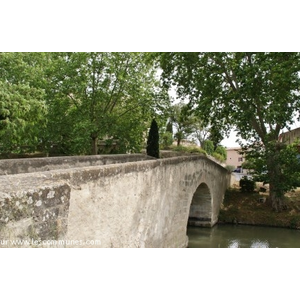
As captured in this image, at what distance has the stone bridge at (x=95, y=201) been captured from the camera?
3160mm

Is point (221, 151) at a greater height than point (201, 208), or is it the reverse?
point (221, 151)

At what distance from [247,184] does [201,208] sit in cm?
426

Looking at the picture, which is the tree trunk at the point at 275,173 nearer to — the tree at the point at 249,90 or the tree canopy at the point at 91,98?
the tree at the point at 249,90

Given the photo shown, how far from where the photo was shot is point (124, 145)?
1575cm

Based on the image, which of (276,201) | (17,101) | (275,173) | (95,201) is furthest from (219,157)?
(95,201)

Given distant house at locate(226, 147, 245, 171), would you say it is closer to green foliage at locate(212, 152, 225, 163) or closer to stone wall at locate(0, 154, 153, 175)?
green foliage at locate(212, 152, 225, 163)

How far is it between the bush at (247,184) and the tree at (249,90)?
218 cm

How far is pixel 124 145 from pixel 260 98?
22.3ft

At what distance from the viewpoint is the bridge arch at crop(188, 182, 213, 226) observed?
14.8m

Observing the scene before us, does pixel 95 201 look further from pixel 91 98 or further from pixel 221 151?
pixel 221 151

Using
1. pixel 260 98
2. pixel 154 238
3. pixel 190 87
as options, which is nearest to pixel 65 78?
pixel 190 87

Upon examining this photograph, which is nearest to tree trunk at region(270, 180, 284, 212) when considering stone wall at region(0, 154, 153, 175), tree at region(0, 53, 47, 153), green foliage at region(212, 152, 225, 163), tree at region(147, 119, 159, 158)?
tree at region(147, 119, 159, 158)

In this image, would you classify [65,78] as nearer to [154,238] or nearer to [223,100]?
[223,100]

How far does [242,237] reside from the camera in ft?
43.2
